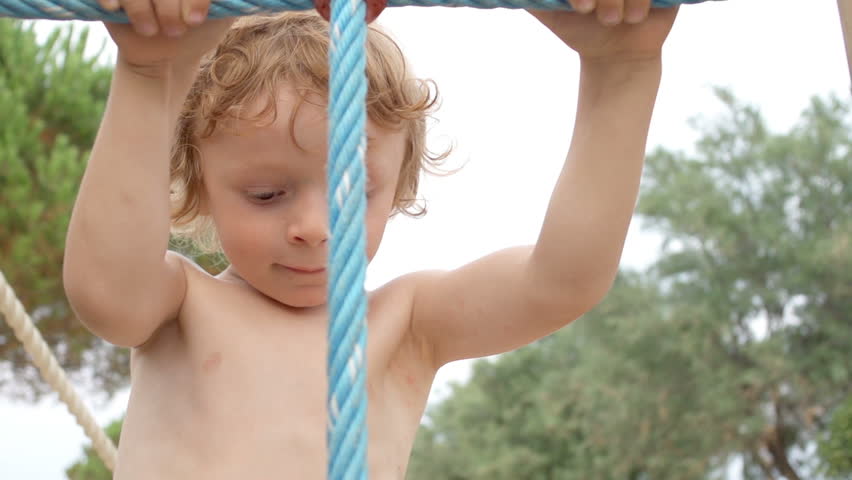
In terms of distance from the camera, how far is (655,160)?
7.95 m

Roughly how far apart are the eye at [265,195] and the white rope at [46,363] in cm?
59

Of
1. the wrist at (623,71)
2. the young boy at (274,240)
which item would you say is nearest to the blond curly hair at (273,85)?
Answer: the young boy at (274,240)

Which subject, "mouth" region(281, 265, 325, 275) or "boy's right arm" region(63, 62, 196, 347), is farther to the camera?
"mouth" region(281, 265, 325, 275)

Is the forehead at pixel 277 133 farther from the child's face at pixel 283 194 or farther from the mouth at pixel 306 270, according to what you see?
the mouth at pixel 306 270

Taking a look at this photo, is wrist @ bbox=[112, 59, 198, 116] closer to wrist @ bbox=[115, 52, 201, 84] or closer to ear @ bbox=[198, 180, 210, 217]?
wrist @ bbox=[115, 52, 201, 84]

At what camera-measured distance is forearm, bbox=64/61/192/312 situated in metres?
0.70

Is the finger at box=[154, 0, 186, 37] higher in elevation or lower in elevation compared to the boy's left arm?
higher

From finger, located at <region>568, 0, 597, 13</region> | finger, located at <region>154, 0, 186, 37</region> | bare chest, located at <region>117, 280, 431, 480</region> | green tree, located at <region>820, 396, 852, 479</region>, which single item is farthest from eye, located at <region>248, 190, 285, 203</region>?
green tree, located at <region>820, 396, 852, 479</region>

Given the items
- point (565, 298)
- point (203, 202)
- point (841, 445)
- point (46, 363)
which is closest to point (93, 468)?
point (841, 445)

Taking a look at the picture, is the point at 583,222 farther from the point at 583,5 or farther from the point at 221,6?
the point at 221,6

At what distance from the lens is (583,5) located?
0.67 metres

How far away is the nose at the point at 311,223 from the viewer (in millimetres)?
843

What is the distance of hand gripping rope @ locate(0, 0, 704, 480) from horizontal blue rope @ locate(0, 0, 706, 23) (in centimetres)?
7

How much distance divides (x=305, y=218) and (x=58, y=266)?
498 centimetres
